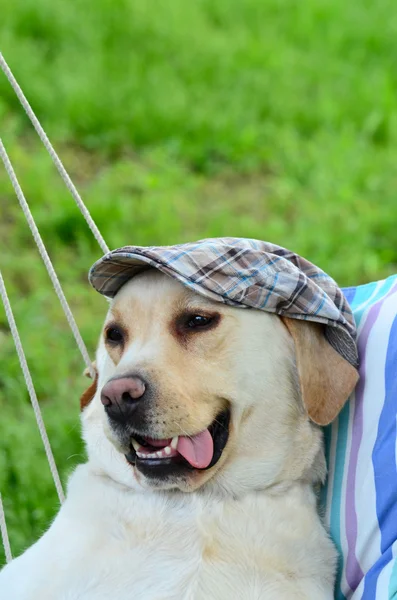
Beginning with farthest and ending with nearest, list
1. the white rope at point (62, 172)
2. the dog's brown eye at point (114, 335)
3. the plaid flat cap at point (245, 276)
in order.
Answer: the white rope at point (62, 172)
the dog's brown eye at point (114, 335)
the plaid flat cap at point (245, 276)

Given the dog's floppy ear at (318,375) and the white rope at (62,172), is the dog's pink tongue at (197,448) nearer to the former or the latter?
the dog's floppy ear at (318,375)

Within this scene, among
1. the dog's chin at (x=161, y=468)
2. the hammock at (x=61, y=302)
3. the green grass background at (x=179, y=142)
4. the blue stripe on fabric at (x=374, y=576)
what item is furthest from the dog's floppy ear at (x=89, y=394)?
the green grass background at (x=179, y=142)

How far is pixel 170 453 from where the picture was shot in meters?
2.27

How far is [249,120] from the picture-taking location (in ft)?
21.3

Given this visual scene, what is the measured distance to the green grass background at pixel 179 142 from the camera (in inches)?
187

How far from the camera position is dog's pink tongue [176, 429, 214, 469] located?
7.43 feet

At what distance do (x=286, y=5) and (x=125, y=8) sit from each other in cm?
152

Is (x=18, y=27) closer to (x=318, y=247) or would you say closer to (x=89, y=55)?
(x=89, y=55)

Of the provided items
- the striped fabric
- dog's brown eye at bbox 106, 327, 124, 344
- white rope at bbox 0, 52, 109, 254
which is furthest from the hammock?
the striped fabric

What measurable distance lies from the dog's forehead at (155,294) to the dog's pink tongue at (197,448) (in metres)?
0.32

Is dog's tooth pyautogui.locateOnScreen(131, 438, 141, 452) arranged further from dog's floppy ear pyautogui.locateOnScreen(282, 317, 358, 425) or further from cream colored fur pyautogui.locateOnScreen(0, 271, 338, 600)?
dog's floppy ear pyautogui.locateOnScreen(282, 317, 358, 425)

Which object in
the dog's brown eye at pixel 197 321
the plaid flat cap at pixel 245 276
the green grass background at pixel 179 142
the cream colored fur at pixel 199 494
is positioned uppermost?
the plaid flat cap at pixel 245 276

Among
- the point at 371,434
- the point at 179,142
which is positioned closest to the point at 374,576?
the point at 371,434

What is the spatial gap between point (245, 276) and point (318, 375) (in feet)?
1.03
